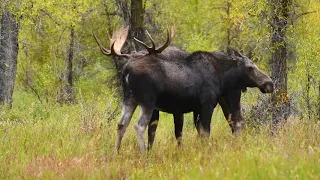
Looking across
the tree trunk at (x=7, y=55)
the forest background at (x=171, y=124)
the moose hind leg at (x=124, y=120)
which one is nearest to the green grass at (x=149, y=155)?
the forest background at (x=171, y=124)

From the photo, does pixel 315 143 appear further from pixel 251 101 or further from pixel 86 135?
pixel 251 101

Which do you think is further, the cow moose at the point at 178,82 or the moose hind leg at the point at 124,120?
the moose hind leg at the point at 124,120

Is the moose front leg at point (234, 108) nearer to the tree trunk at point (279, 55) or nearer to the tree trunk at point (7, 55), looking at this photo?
the tree trunk at point (279, 55)

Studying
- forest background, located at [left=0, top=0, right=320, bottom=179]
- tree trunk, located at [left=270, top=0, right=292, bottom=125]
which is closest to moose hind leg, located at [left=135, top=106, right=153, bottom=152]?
forest background, located at [left=0, top=0, right=320, bottom=179]

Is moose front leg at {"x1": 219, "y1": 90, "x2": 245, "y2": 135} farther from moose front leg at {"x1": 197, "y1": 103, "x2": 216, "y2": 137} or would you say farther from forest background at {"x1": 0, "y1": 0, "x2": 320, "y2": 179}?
moose front leg at {"x1": 197, "y1": 103, "x2": 216, "y2": 137}

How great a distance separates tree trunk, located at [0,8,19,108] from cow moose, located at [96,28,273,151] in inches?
359

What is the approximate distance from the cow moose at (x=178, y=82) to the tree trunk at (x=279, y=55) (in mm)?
2081

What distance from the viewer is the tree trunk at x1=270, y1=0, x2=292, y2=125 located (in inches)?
444

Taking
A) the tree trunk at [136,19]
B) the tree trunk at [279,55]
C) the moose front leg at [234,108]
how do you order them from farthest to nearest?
the tree trunk at [136,19], the tree trunk at [279,55], the moose front leg at [234,108]

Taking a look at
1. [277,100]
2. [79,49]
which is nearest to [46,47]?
[79,49]

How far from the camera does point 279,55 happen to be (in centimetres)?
1175

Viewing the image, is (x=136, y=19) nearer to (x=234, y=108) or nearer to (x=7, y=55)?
(x=7, y=55)

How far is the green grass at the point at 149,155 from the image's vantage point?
5527mm

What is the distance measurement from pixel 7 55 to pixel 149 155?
11314 mm
